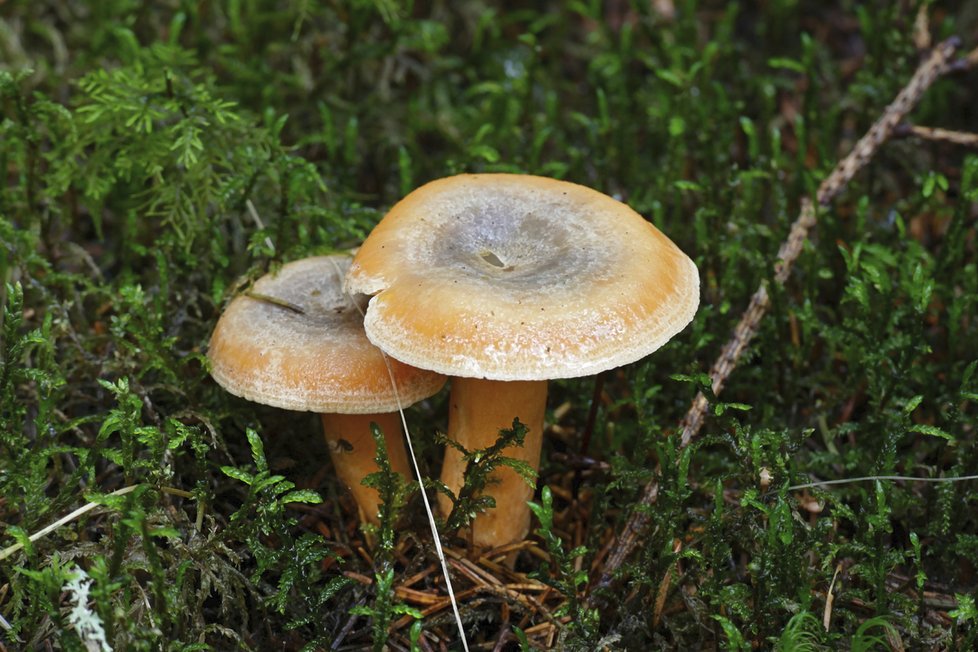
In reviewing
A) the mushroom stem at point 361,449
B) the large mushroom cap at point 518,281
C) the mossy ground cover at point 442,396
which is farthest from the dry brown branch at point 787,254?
the mushroom stem at point 361,449

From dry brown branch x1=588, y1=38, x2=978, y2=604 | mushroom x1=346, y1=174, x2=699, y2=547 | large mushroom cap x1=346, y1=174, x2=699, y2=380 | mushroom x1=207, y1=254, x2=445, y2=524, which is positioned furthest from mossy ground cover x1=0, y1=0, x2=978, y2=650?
large mushroom cap x1=346, y1=174, x2=699, y2=380

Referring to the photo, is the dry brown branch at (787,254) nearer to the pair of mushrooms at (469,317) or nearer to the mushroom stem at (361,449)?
the pair of mushrooms at (469,317)

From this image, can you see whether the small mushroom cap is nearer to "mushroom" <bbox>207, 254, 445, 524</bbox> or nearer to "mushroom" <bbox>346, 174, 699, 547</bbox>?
"mushroom" <bbox>207, 254, 445, 524</bbox>

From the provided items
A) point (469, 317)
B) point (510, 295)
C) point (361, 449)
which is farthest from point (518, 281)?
point (361, 449)

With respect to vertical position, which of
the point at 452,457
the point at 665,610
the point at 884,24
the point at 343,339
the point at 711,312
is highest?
the point at 884,24

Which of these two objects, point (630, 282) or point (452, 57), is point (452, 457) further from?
point (452, 57)

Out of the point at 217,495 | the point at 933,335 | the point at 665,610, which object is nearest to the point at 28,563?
the point at 217,495
